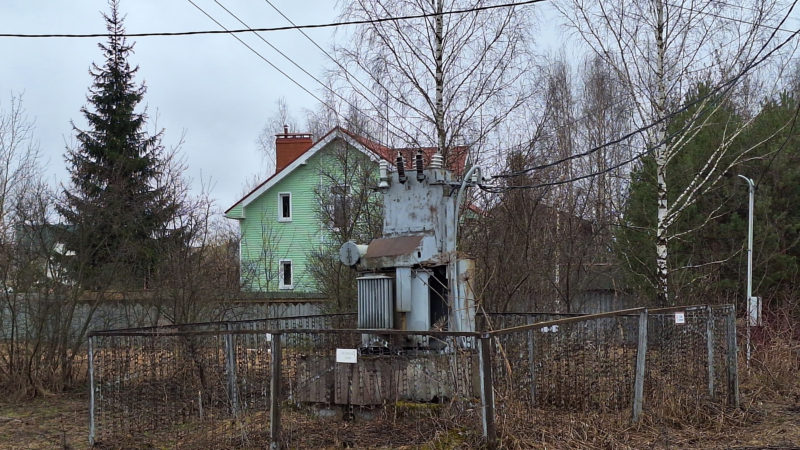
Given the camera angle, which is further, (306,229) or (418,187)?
(306,229)

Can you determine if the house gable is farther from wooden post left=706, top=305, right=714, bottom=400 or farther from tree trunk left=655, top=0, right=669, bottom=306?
wooden post left=706, top=305, right=714, bottom=400

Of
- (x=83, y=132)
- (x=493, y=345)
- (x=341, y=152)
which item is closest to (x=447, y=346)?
(x=493, y=345)

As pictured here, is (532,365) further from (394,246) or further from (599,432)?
(394,246)

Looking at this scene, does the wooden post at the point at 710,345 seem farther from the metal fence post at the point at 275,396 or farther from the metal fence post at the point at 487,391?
the metal fence post at the point at 275,396

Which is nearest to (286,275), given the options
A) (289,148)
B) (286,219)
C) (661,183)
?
(286,219)

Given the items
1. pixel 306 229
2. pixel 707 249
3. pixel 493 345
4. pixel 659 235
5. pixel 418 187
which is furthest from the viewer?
pixel 306 229

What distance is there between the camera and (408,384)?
317 inches

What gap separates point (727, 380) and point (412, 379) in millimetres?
4155

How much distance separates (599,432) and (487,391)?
5.18 ft

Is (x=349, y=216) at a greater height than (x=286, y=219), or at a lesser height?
lesser

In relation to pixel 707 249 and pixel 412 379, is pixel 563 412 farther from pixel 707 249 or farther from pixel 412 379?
pixel 707 249

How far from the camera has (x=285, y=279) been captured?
29.0 m

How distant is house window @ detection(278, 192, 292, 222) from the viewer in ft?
94.8

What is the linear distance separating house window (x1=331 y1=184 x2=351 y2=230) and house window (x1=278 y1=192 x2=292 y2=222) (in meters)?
10.7
